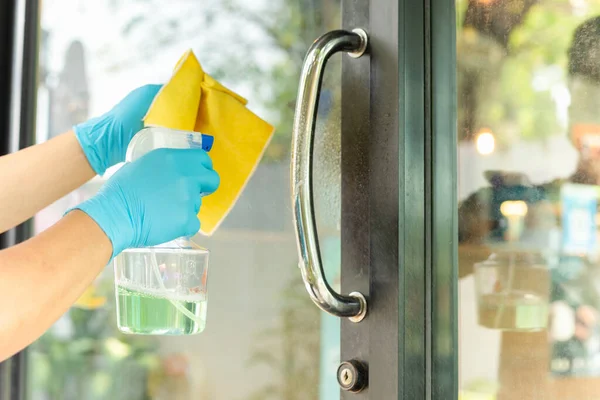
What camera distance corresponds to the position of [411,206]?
777mm

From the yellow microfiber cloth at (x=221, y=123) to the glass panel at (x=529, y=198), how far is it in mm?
282

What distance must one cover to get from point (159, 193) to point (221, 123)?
0.13 meters

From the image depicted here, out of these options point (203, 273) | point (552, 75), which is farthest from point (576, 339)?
point (203, 273)

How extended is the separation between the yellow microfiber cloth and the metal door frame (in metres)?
0.17

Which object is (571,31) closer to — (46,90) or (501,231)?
(501,231)

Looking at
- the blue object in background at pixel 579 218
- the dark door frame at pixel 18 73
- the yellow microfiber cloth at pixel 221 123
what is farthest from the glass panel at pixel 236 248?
the blue object in background at pixel 579 218

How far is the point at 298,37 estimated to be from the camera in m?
1.02

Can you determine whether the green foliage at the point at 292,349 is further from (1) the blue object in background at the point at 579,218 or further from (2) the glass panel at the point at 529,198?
(1) the blue object in background at the point at 579,218

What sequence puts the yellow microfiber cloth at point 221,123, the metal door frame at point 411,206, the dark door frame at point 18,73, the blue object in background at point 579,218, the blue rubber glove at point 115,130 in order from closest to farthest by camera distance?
the blue object in background at point 579,218 → the metal door frame at point 411,206 → the yellow microfiber cloth at point 221,123 → the blue rubber glove at point 115,130 → the dark door frame at point 18,73

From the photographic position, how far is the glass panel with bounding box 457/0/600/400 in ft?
2.09

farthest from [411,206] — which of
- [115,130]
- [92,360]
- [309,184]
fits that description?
[92,360]

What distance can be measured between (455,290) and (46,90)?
1.15m

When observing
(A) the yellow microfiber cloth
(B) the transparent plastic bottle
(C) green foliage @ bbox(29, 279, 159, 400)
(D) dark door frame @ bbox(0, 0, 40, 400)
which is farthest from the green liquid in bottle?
(D) dark door frame @ bbox(0, 0, 40, 400)

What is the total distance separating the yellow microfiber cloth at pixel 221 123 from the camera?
34.2 inches
